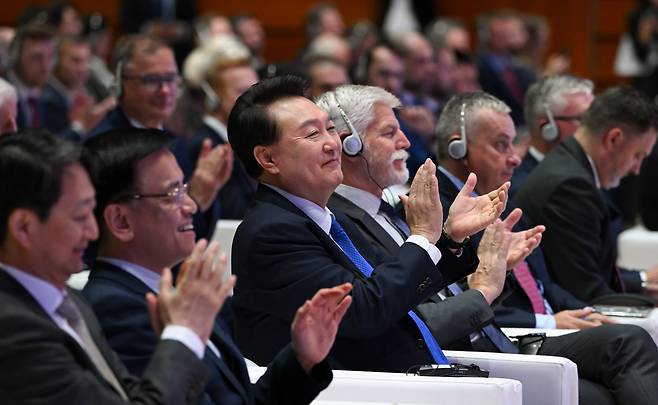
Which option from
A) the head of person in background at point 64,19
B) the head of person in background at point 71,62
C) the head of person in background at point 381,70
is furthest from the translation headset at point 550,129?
the head of person in background at point 64,19

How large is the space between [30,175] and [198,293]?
35cm

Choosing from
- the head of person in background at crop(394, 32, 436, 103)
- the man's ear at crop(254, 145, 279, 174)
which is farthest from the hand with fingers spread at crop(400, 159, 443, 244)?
the head of person in background at crop(394, 32, 436, 103)

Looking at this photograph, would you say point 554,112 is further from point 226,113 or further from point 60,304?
point 60,304

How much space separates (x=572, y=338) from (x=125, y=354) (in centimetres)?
164

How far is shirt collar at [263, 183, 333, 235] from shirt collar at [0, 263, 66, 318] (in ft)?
3.50

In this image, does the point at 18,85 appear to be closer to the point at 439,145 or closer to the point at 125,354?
the point at 439,145

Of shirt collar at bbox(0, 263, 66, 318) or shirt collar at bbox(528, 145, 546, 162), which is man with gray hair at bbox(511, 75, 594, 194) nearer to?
shirt collar at bbox(528, 145, 546, 162)

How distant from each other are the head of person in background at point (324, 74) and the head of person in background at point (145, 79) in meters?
1.41

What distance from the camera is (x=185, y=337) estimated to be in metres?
2.23

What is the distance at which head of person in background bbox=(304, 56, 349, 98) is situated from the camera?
6.76m

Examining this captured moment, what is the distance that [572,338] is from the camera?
12.0ft

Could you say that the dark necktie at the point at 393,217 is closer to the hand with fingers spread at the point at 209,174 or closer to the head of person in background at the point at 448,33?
the hand with fingers spread at the point at 209,174

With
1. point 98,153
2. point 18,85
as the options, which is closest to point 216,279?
point 98,153

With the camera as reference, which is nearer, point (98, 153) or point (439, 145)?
point (98, 153)
